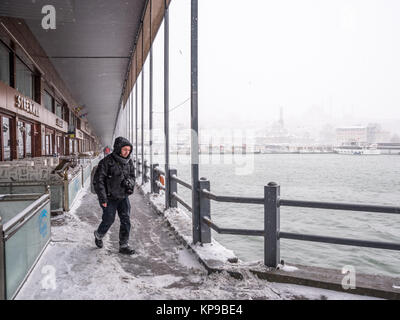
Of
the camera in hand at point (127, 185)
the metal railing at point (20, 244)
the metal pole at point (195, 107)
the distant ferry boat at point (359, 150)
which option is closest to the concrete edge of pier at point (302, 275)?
the metal pole at point (195, 107)

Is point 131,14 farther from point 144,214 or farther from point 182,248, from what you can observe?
point 182,248

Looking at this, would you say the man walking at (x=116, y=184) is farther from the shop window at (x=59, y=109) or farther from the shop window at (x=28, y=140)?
the shop window at (x=59, y=109)

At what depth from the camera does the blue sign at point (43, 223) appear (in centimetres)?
440

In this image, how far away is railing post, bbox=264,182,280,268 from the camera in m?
3.89

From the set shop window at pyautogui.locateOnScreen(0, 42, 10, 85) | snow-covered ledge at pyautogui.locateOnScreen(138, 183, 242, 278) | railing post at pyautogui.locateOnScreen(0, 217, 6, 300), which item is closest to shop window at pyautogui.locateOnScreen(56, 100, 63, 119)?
shop window at pyautogui.locateOnScreen(0, 42, 10, 85)

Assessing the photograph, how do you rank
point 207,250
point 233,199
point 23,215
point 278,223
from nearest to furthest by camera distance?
point 23,215, point 278,223, point 233,199, point 207,250

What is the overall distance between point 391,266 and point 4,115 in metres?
15.6

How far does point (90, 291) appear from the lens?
11.5ft

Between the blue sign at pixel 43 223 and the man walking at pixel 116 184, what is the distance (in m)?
0.74

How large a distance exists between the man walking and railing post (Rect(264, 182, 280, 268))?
201 centimetres

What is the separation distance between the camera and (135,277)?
3959 millimetres

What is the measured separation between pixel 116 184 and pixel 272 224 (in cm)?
229

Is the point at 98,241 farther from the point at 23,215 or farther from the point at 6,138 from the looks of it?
the point at 6,138

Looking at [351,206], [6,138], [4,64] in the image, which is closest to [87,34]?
[4,64]
